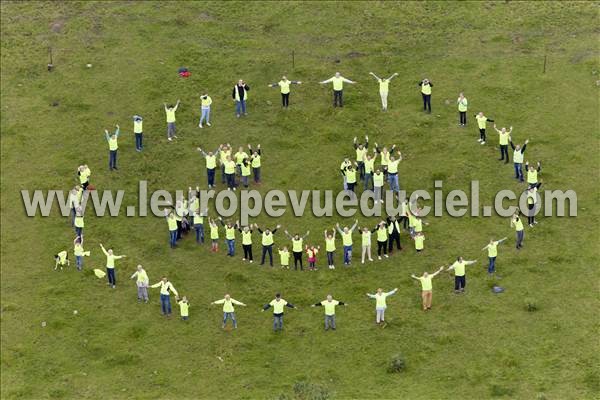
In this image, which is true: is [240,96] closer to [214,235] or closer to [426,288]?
[214,235]

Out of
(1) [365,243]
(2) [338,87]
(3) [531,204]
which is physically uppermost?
(2) [338,87]

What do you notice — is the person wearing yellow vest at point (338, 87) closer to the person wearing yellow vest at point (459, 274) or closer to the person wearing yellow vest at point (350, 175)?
the person wearing yellow vest at point (350, 175)

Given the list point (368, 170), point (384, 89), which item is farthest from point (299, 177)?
point (384, 89)

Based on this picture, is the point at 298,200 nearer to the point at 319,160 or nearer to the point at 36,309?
the point at 319,160

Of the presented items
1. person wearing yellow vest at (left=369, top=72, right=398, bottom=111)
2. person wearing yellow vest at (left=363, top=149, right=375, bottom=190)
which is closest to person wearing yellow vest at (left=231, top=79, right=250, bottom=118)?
person wearing yellow vest at (left=369, top=72, right=398, bottom=111)

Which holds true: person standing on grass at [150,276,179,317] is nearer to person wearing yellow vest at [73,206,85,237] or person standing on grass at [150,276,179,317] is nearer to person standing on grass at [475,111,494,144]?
person wearing yellow vest at [73,206,85,237]

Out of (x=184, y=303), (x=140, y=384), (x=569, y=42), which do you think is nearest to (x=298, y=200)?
(x=184, y=303)
